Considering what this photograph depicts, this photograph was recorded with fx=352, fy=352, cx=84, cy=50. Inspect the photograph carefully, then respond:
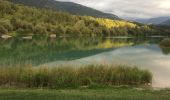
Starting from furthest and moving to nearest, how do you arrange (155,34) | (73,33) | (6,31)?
1. (155,34)
2. (73,33)
3. (6,31)

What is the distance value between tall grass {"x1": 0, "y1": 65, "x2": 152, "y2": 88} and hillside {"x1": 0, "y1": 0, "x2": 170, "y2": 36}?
89.3 meters

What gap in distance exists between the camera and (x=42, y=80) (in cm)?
2175

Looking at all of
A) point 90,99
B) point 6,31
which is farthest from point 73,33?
point 90,99

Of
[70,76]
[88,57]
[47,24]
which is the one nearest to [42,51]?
[88,57]

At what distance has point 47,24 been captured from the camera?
13712 cm

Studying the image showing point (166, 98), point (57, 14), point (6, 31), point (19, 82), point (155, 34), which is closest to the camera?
point (166, 98)

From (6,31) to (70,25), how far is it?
4329 centimetres

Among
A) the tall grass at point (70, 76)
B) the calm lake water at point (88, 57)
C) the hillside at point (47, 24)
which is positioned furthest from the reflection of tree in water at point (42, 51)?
the hillside at point (47, 24)

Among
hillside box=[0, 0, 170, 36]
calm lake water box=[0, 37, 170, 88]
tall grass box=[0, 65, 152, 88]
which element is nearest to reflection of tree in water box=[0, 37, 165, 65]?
calm lake water box=[0, 37, 170, 88]

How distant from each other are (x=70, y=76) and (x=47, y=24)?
116436 millimetres

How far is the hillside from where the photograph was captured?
405ft

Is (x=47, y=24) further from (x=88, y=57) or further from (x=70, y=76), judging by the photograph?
(x=70, y=76)

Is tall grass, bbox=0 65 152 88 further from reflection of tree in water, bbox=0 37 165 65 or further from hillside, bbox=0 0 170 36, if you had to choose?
hillside, bbox=0 0 170 36

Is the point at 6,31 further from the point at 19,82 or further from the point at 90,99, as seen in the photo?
the point at 90,99
